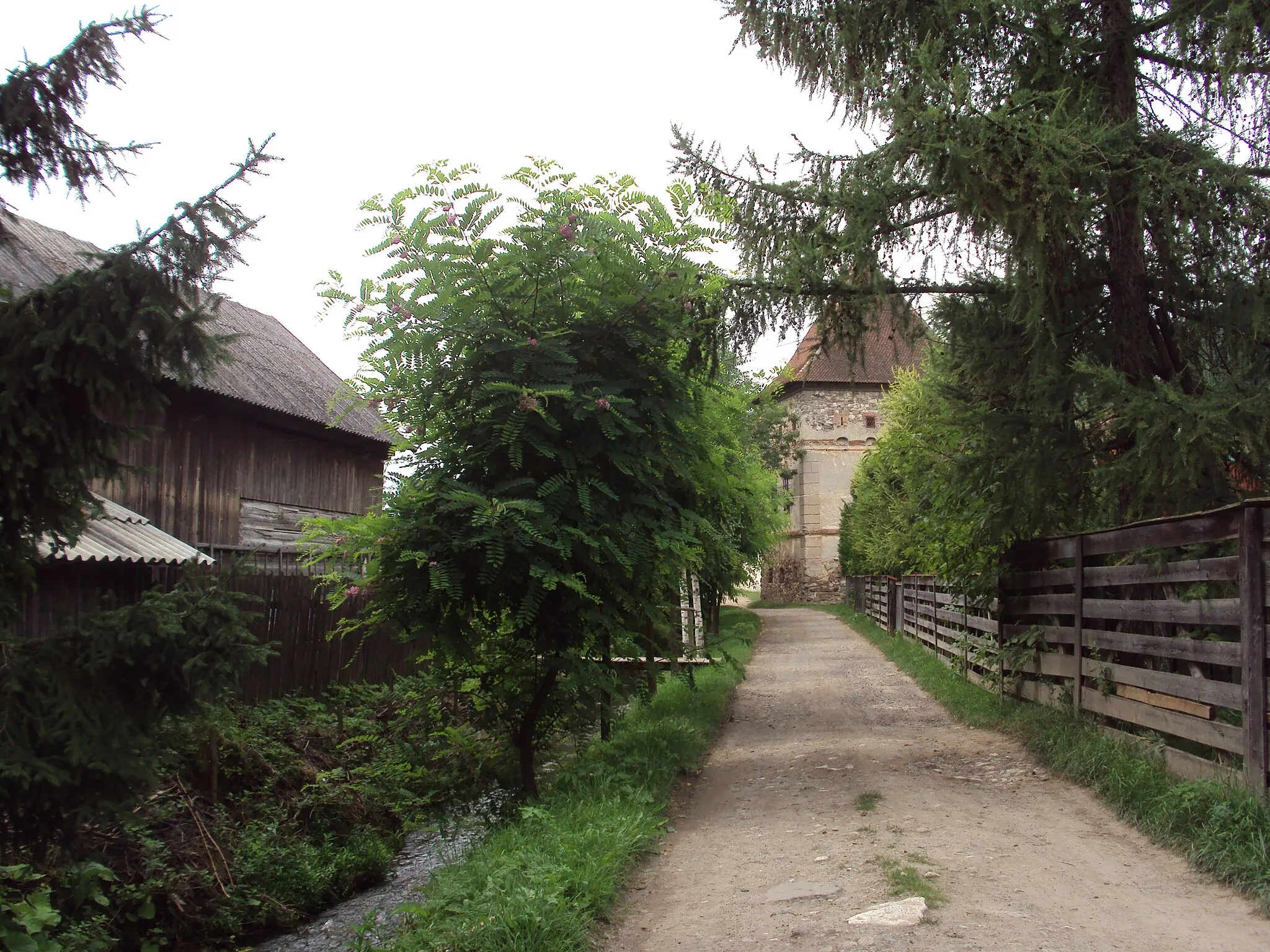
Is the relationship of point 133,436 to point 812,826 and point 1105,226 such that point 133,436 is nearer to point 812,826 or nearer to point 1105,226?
point 812,826

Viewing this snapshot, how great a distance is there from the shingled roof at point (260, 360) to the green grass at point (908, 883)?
28.3ft

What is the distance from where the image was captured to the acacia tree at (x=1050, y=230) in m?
7.22

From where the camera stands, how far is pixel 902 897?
185 inches

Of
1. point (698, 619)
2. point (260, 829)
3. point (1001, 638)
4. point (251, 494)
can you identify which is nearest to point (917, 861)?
point (1001, 638)

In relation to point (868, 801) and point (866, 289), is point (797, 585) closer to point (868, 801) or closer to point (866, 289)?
point (866, 289)

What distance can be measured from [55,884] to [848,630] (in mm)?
22307

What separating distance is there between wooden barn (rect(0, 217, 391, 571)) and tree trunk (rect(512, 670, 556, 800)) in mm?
7904

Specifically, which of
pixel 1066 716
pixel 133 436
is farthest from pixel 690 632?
pixel 133 436

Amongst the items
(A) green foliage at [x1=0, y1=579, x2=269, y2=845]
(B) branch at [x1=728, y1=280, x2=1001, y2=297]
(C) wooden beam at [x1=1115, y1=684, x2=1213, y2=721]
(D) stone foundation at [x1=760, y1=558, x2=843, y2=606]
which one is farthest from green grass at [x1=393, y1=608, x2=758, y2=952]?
(D) stone foundation at [x1=760, y1=558, x2=843, y2=606]

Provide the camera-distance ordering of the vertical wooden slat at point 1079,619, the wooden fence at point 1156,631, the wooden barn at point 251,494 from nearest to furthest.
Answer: the wooden fence at point 1156,631 < the vertical wooden slat at point 1079,619 < the wooden barn at point 251,494

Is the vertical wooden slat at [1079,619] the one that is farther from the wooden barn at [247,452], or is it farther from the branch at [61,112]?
the wooden barn at [247,452]

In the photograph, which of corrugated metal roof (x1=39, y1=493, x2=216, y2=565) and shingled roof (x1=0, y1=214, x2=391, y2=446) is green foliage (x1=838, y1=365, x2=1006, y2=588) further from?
corrugated metal roof (x1=39, y1=493, x2=216, y2=565)

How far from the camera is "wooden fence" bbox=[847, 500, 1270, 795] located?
5551 mm

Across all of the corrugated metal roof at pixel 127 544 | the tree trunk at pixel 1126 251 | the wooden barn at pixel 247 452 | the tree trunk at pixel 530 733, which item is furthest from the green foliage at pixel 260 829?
the tree trunk at pixel 1126 251
